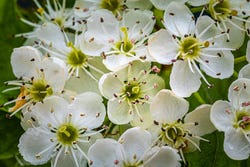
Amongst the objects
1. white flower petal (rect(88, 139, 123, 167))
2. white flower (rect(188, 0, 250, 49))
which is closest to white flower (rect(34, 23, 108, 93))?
white flower petal (rect(88, 139, 123, 167))

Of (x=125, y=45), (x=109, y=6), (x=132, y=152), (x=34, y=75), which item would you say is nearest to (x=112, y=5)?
(x=109, y=6)

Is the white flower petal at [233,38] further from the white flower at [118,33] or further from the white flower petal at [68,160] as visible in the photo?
the white flower petal at [68,160]

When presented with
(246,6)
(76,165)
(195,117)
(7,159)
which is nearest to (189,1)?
(246,6)

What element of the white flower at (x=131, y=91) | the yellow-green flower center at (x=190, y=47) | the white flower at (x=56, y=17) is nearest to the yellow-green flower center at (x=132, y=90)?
the white flower at (x=131, y=91)

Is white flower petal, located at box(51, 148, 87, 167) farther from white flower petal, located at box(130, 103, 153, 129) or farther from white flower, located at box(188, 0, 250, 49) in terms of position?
white flower, located at box(188, 0, 250, 49)

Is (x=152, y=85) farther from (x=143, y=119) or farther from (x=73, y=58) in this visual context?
(x=73, y=58)
